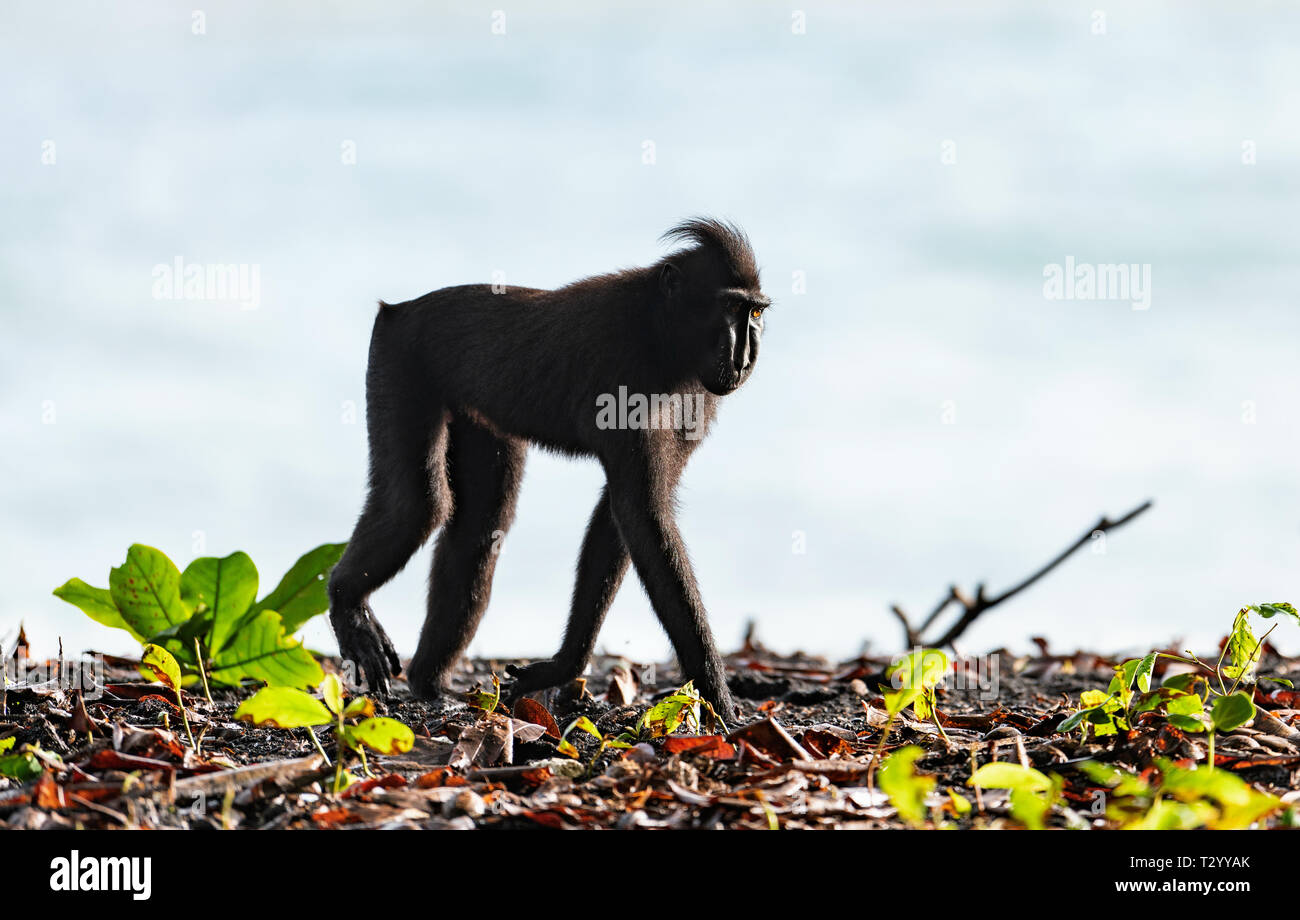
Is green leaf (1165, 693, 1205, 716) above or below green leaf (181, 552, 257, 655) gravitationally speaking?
below

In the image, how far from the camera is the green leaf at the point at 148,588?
18.9ft

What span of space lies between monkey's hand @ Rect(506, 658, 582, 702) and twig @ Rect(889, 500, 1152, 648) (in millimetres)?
3051

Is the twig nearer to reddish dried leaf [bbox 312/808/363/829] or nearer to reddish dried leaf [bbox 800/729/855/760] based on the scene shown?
reddish dried leaf [bbox 800/729/855/760]

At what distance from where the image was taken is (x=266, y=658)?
5395 millimetres

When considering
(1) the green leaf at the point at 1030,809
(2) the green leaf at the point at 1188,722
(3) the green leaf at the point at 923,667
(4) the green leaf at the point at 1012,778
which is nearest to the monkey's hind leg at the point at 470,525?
(3) the green leaf at the point at 923,667

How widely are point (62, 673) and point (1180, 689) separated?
19.4 ft

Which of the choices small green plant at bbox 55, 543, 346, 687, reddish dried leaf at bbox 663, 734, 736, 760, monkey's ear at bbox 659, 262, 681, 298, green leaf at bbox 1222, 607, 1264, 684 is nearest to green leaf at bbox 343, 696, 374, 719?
reddish dried leaf at bbox 663, 734, 736, 760

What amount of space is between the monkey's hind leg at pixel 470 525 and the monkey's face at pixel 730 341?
1.78 metres

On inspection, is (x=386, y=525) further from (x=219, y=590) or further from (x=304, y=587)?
(x=219, y=590)

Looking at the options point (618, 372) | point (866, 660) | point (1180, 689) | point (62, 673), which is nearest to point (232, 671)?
point (62, 673)

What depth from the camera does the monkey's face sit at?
275 inches

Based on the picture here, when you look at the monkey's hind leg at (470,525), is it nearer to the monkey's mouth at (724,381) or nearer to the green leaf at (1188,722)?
the monkey's mouth at (724,381)
